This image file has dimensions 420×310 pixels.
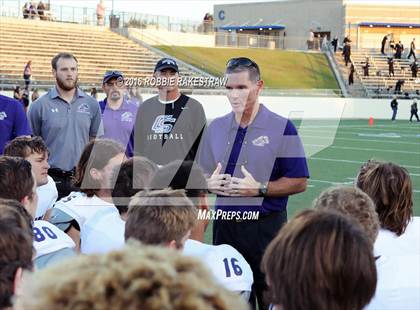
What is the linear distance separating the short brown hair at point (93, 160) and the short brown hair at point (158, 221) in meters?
1.33

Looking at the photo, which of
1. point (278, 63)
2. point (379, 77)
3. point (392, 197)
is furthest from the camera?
point (278, 63)

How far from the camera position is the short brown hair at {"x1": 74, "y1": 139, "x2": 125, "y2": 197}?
12.8 feet

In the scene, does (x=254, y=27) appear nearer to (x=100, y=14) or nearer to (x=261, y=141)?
(x=100, y=14)

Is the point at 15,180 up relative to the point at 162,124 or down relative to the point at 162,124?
down

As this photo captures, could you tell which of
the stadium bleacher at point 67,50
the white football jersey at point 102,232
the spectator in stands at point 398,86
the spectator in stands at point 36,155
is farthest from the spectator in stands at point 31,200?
the spectator in stands at point 398,86

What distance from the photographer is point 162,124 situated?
16.3 ft

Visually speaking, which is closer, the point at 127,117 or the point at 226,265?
the point at 226,265

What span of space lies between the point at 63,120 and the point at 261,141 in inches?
91.8

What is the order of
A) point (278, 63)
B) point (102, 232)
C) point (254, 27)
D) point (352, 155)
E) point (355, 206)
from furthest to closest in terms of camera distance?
point (254, 27) → point (278, 63) → point (352, 155) → point (102, 232) → point (355, 206)

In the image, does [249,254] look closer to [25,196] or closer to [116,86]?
[25,196]

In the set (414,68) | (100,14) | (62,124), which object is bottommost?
(62,124)

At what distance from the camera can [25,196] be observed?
3.16 m

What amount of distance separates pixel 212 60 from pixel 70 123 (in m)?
29.9

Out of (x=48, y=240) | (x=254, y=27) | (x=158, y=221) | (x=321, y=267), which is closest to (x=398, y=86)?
(x=254, y=27)
